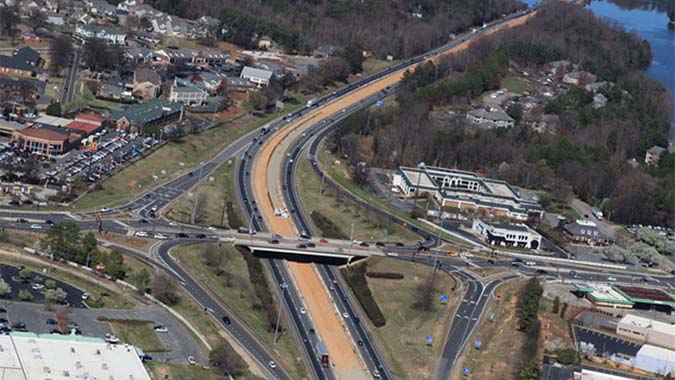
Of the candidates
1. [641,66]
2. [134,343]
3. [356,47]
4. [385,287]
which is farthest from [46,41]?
[641,66]

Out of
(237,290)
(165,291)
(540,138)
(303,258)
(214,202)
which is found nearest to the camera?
(165,291)

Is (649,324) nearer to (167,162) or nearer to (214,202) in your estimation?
(214,202)

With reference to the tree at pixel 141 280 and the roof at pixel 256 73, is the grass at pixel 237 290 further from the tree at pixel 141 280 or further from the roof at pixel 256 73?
the roof at pixel 256 73

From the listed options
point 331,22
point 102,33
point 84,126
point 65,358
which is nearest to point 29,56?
point 102,33

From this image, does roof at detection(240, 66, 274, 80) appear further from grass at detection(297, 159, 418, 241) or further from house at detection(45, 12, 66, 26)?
grass at detection(297, 159, 418, 241)

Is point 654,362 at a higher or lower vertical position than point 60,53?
higher

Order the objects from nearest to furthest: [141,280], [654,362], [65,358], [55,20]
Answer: [65,358] → [654,362] → [141,280] → [55,20]

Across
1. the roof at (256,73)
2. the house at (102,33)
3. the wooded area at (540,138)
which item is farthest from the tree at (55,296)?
the house at (102,33)

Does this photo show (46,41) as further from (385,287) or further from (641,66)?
(641,66)
